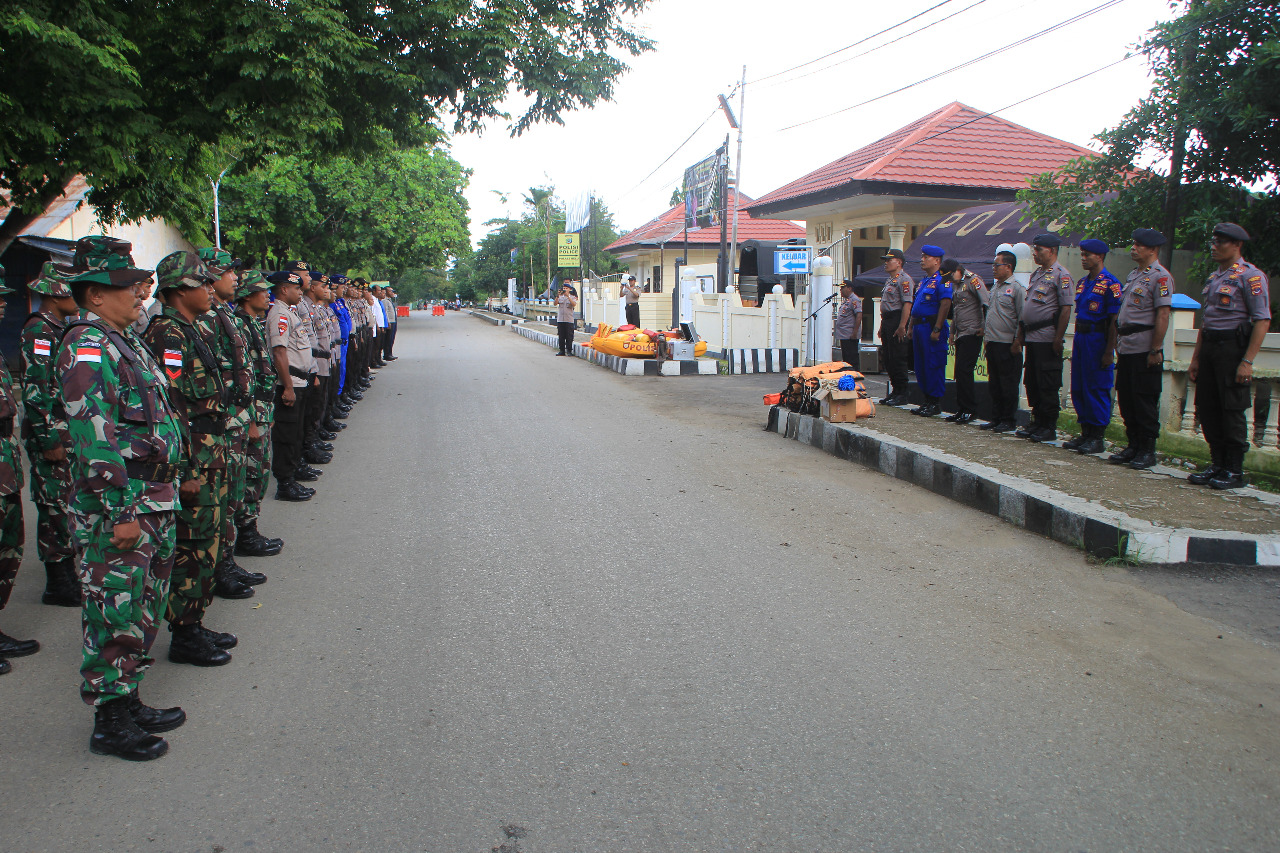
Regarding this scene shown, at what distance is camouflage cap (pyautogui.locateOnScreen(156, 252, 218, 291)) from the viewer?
371 cm

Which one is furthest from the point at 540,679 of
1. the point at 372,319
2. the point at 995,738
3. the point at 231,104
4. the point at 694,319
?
the point at 694,319

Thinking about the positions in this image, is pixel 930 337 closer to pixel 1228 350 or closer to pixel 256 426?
pixel 1228 350

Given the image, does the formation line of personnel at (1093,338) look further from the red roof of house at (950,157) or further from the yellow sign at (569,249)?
the yellow sign at (569,249)

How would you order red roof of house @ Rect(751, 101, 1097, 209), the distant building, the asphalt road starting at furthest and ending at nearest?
1. red roof of house @ Rect(751, 101, 1097, 209)
2. the distant building
3. the asphalt road

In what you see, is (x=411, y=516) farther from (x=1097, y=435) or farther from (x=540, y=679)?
(x=1097, y=435)

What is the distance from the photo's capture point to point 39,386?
4500 mm

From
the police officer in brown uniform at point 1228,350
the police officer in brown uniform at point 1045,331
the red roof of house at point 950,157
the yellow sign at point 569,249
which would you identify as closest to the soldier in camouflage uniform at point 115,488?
the police officer in brown uniform at point 1228,350

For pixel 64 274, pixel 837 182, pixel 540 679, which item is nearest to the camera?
pixel 540 679

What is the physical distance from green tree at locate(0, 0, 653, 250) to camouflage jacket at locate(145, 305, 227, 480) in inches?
193

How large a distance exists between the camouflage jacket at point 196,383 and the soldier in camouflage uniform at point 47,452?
43.2 inches

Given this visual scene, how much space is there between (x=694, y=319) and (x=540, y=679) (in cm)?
1847

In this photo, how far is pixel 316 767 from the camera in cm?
287

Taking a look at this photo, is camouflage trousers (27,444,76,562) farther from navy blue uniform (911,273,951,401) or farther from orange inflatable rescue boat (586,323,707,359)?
orange inflatable rescue boat (586,323,707,359)

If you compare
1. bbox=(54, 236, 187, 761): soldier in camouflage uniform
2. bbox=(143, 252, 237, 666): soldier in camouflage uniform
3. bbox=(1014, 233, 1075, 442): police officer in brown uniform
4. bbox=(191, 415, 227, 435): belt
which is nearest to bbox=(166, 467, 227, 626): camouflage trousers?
bbox=(143, 252, 237, 666): soldier in camouflage uniform
